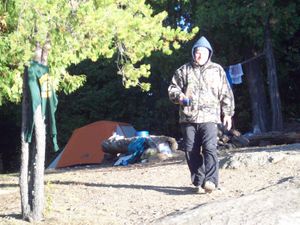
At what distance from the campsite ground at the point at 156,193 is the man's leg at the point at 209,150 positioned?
0.27 metres

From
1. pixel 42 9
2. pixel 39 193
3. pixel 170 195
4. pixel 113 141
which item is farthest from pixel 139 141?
pixel 42 9

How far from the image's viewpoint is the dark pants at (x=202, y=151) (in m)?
7.48

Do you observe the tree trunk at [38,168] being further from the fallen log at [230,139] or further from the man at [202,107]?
the fallen log at [230,139]

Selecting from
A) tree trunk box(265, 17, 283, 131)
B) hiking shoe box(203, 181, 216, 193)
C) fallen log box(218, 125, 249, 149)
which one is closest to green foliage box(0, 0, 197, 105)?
hiking shoe box(203, 181, 216, 193)

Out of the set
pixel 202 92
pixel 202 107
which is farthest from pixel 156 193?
pixel 202 92

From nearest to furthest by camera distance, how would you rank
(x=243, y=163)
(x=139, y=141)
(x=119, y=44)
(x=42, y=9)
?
(x=42, y=9) < (x=119, y=44) < (x=243, y=163) < (x=139, y=141)

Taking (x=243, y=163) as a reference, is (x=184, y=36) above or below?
above

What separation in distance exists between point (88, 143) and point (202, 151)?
1199cm

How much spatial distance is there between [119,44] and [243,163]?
386cm

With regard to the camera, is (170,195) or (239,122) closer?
(170,195)

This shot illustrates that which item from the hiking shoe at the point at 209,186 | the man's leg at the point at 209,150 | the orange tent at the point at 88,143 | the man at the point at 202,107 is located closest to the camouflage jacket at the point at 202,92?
the man at the point at 202,107

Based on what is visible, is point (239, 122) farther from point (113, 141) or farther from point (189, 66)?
point (189, 66)

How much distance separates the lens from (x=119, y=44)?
20.9 ft

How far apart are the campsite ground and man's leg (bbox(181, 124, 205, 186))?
0.24 metres
